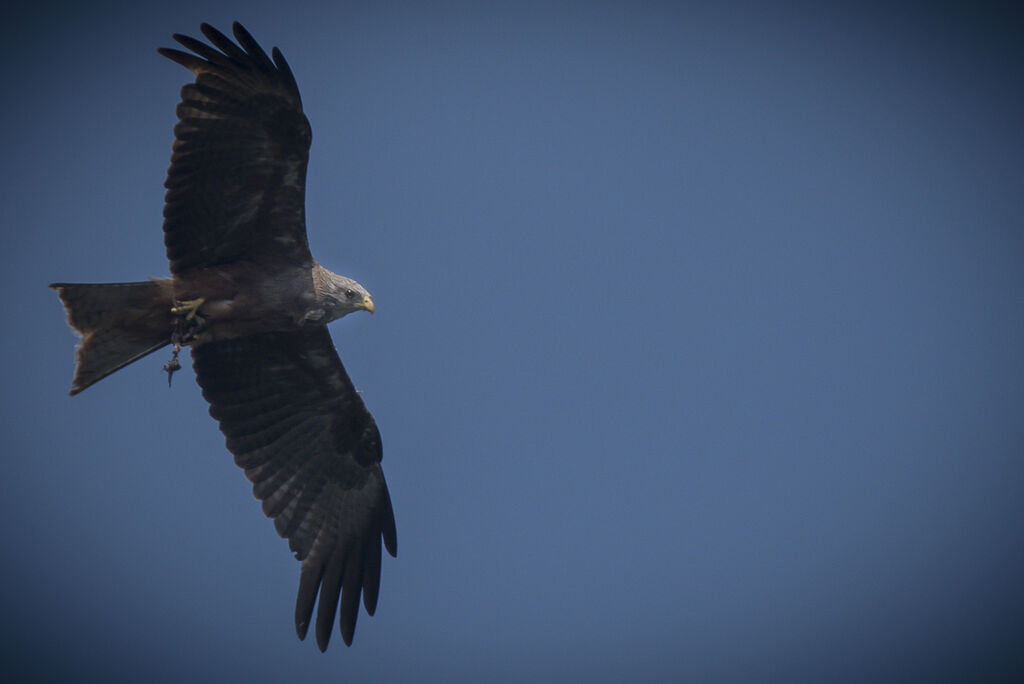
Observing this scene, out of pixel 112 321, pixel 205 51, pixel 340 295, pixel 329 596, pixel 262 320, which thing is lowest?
pixel 329 596

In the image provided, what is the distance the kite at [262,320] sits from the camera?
8766 millimetres

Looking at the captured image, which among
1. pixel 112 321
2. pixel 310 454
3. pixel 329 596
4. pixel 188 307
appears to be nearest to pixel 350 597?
pixel 329 596

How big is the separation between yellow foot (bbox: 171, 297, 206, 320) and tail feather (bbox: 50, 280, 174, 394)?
6cm

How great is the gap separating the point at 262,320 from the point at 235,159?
1.64 meters

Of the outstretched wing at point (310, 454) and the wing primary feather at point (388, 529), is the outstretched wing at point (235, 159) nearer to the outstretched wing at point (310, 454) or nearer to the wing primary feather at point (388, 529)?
the outstretched wing at point (310, 454)

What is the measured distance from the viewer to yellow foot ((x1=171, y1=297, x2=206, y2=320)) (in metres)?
9.16

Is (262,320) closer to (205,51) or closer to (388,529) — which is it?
(205,51)

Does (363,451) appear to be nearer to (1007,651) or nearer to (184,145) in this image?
(184,145)

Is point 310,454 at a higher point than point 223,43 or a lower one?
lower

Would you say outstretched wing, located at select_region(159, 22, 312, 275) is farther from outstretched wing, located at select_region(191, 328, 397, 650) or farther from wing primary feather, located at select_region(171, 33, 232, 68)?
outstretched wing, located at select_region(191, 328, 397, 650)

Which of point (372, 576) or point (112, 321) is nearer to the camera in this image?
point (112, 321)

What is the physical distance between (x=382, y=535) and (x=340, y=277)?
10.1ft

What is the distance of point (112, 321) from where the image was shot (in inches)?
352

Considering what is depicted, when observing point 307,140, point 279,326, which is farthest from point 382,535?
point 307,140
